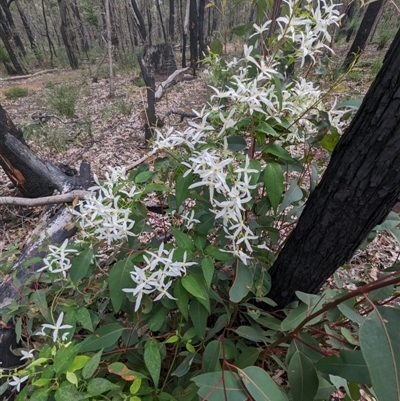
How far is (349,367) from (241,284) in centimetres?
40

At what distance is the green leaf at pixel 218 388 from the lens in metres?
0.83

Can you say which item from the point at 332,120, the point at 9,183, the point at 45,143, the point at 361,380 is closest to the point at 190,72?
the point at 45,143

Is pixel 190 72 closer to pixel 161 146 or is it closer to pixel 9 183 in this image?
pixel 9 183

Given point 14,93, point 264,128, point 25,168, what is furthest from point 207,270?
point 14,93

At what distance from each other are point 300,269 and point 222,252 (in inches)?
16.1

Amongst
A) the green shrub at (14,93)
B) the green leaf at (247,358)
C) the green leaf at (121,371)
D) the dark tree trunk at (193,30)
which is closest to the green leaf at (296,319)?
the green leaf at (247,358)

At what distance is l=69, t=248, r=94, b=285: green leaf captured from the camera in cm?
99

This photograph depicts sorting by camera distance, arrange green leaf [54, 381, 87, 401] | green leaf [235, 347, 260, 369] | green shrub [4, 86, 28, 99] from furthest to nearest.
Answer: green shrub [4, 86, 28, 99]
green leaf [235, 347, 260, 369]
green leaf [54, 381, 87, 401]

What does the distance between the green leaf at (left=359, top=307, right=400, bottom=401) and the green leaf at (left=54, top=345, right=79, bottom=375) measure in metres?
0.82

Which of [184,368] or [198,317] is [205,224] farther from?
[184,368]

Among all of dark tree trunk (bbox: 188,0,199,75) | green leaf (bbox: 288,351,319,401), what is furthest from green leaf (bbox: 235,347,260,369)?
dark tree trunk (bbox: 188,0,199,75)

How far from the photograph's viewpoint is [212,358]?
104cm

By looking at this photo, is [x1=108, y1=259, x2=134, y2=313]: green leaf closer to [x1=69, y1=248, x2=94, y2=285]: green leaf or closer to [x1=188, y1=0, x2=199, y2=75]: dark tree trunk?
[x1=69, y1=248, x2=94, y2=285]: green leaf

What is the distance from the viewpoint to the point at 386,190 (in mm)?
805
